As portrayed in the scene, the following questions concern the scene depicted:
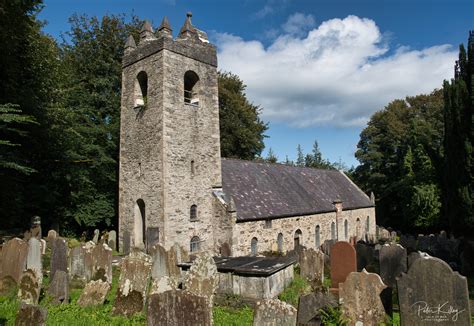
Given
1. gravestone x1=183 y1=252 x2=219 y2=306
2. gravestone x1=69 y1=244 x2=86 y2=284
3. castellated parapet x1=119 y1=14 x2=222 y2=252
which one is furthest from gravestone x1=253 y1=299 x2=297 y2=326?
castellated parapet x1=119 y1=14 x2=222 y2=252

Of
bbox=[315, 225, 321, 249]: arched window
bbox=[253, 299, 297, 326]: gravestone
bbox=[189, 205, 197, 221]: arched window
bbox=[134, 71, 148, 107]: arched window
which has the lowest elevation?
bbox=[315, 225, 321, 249]: arched window

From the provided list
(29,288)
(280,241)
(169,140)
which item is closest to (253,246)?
(280,241)

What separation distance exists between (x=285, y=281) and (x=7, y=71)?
16.1 m

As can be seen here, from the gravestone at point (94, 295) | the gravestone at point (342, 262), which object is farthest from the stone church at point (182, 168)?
the gravestone at point (342, 262)

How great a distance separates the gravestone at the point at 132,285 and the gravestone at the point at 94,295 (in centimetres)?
62

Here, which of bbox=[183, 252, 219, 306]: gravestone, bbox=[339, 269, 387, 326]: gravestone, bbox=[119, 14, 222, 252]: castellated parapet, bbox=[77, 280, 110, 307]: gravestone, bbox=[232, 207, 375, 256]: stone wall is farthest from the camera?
bbox=[232, 207, 375, 256]: stone wall

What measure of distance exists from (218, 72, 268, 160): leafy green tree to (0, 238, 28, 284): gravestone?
23683 mm

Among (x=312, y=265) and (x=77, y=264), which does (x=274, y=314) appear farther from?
(x=77, y=264)

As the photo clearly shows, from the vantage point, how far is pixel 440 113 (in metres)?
36.9

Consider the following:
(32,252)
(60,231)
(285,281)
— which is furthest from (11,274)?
(60,231)

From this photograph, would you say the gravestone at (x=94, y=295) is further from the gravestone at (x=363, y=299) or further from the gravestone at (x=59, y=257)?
→ the gravestone at (x=363, y=299)

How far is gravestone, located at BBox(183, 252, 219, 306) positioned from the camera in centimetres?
840

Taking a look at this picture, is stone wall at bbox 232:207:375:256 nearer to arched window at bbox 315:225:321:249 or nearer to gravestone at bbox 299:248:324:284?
arched window at bbox 315:225:321:249

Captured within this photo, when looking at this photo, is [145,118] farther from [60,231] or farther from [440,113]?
[440,113]
